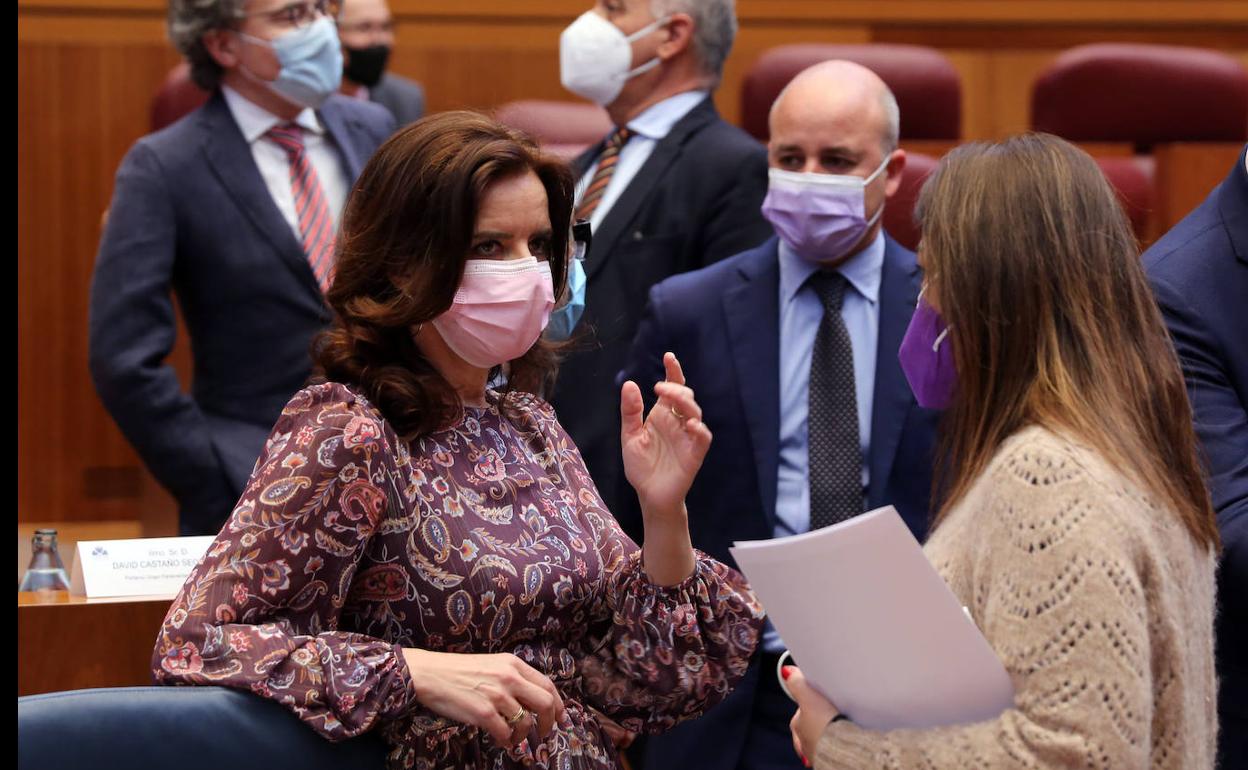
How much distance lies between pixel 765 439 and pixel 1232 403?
715 mm

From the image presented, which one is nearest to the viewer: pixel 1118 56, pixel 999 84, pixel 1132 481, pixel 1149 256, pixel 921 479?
pixel 1132 481

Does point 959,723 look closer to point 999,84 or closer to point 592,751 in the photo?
point 592,751

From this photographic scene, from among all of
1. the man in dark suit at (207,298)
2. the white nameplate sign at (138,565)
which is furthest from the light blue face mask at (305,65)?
the white nameplate sign at (138,565)

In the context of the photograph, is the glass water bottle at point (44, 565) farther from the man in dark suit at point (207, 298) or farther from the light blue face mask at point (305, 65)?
the light blue face mask at point (305, 65)

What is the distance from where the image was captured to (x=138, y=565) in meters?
1.93

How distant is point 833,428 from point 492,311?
0.91m

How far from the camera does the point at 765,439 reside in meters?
2.39

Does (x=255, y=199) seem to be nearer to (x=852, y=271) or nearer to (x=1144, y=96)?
(x=852, y=271)

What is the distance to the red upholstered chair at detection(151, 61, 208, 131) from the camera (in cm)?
388

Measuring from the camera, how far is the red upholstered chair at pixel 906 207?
338 centimetres

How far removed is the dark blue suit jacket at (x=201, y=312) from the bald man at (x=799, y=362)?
734 millimetres

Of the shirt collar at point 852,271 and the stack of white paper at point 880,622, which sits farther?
the shirt collar at point 852,271

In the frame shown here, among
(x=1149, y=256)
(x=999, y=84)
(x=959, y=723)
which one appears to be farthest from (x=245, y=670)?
(x=999, y=84)

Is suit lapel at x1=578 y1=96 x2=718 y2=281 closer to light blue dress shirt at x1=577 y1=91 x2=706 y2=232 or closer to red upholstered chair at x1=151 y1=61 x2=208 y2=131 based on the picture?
light blue dress shirt at x1=577 y1=91 x2=706 y2=232
